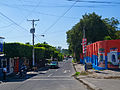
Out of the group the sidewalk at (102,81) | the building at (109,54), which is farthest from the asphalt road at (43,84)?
the building at (109,54)

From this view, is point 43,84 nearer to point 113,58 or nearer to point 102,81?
point 102,81

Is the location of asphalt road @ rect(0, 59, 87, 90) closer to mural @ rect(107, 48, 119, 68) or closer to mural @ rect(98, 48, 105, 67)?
mural @ rect(107, 48, 119, 68)

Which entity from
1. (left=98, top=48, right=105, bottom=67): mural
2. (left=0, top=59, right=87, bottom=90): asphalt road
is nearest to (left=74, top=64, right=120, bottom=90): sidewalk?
(left=0, top=59, right=87, bottom=90): asphalt road

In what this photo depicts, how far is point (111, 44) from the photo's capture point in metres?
26.8

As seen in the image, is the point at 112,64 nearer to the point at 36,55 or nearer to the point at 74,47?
the point at 36,55

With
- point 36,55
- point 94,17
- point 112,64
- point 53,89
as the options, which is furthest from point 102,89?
point 94,17

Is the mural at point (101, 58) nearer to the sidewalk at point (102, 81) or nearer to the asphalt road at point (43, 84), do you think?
the sidewalk at point (102, 81)

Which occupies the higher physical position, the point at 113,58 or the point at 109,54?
the point at 109,54

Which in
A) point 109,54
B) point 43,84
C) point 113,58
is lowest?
point 43,84

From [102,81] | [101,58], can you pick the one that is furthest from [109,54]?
[102,81]

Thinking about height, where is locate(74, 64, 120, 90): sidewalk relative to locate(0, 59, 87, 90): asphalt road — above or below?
above

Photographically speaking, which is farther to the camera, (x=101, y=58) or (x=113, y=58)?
(x=101, y=58)

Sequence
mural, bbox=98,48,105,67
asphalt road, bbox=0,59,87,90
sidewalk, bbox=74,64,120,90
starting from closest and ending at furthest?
sidewalk, bbox=74,64,120,90
asphalt road, bbox=0,59,87,90
mural, bbox=98,48,105,67

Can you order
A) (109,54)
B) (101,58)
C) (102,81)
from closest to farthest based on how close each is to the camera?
(102,81) < (109,54) < (101,58)
